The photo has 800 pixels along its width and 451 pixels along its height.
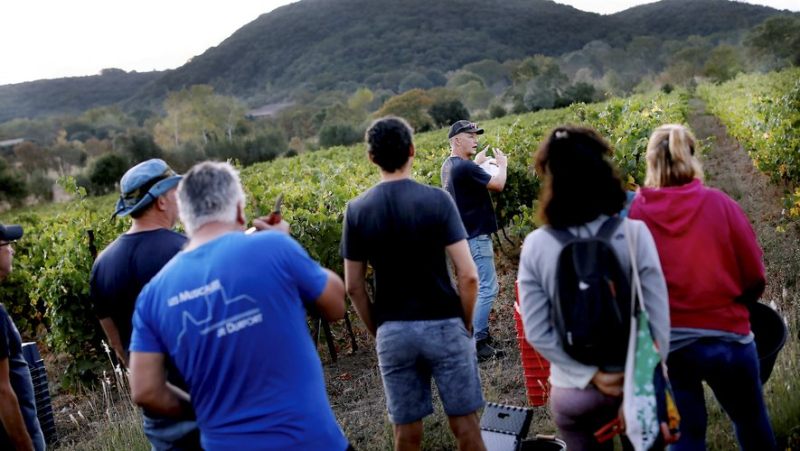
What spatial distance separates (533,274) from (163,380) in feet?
4.74

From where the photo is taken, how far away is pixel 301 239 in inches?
273

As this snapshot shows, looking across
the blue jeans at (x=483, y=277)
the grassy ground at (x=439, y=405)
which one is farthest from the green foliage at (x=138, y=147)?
the blue jeans at (x=483, y=277)

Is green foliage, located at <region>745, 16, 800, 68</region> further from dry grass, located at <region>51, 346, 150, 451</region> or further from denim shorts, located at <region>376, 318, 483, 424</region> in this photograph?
denim shorts, located at <region>376, 318, 483, 424</region>

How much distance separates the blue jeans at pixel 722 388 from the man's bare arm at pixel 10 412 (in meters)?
2.99

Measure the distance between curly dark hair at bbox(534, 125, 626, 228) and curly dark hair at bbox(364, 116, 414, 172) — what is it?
2.71 feet

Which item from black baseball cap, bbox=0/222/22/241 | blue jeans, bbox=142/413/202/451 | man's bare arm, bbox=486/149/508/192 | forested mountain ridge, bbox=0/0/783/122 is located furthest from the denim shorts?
forested mountain ridge, bbox=0/0/783/122

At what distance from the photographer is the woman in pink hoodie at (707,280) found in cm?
279

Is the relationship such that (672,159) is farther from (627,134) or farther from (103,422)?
(627,134)

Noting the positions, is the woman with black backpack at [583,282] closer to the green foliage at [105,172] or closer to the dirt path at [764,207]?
the dirt path at [764,207]

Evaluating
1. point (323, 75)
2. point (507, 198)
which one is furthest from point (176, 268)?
point (323, 75)

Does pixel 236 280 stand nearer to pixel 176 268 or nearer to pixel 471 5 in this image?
pixel 176 268

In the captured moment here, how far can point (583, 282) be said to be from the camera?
2414 mm

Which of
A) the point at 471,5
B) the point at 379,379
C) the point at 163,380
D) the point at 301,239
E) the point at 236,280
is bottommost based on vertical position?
the point at 379,379

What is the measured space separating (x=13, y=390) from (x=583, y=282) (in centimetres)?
279
